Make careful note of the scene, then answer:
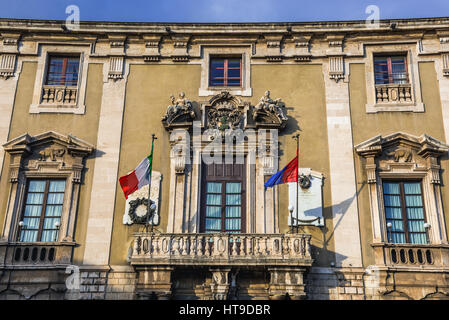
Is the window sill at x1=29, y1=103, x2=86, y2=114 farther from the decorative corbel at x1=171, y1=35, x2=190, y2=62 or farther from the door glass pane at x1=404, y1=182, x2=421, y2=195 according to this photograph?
the door glass pane at x1=404, y1=182, x2=421, y2=195

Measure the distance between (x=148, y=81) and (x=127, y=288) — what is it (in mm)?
7371

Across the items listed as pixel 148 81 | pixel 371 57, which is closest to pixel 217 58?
pixel 148 81

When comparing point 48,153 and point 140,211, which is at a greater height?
point 48,153

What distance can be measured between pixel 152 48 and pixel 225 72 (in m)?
2.78

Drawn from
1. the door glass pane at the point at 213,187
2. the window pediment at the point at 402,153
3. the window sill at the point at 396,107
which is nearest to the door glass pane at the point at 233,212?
the door glass pane at the point at 213,187

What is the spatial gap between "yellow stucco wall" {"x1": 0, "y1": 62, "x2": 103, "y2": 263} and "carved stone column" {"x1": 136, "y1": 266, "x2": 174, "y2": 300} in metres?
3.26

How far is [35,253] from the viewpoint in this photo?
19.5m

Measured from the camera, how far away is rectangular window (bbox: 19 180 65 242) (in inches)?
783

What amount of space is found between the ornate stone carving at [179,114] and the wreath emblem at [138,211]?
9.11 feet

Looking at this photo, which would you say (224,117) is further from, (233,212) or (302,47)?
(302,47)

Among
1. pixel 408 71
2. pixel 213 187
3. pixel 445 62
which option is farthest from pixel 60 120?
pixel 445 62

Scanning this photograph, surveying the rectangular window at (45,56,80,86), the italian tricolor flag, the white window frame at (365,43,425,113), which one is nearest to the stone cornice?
the white window frame at (365,43,425,113)

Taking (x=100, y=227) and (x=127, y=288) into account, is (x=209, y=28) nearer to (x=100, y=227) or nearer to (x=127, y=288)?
(x=100, y=227)

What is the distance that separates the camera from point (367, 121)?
69.3 ft
